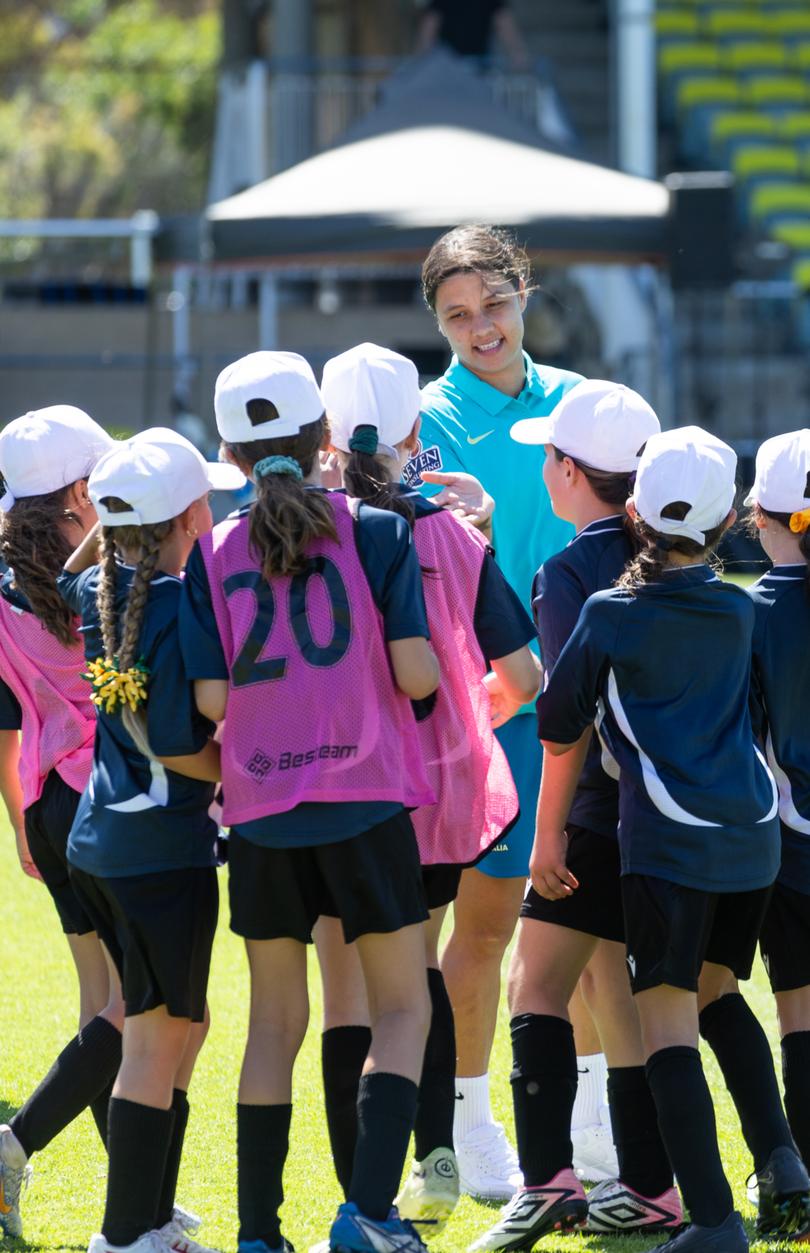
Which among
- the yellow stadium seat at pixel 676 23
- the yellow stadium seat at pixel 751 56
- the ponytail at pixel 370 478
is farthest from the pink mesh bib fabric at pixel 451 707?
the yellow stadium seat at pixel 676 23

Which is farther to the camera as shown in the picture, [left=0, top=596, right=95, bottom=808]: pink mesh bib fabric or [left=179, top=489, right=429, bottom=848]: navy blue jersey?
[left=0, top=596, right=95, bottom=808]: pink mesh bib fabric

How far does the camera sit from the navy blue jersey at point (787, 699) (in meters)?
3.68

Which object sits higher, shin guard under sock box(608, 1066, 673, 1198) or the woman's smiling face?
the woman's smiling face

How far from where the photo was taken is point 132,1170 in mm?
3277

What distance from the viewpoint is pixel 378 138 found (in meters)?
11.8

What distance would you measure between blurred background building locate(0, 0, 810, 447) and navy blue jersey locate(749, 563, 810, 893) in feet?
24.3

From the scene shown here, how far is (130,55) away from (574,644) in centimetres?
4181

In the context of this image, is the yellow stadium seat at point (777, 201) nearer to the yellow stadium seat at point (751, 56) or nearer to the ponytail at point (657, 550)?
the yellow stadium seat at point (751, 56)

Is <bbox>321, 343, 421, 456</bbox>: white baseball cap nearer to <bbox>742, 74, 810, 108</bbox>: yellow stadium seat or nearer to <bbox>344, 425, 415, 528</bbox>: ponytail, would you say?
<bbox>344, 425, 415, 528</bbox>: ponytail

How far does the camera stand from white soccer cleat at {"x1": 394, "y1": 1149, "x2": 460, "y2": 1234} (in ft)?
11.6

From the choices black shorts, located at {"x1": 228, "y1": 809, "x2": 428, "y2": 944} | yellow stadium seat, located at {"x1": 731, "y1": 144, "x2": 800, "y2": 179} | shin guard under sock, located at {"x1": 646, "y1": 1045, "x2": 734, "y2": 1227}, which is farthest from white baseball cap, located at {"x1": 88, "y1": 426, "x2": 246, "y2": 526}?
yellow stadium seat, located at {"x1": 731, "y1": 144, "x2": 800, "y2": 179}

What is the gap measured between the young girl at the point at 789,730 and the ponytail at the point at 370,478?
0.77 metres

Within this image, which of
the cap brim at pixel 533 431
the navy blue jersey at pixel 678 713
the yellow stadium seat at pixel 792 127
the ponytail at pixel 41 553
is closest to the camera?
the navy blue jersey at pixel 678 713

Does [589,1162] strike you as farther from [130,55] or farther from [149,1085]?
[130,55]
